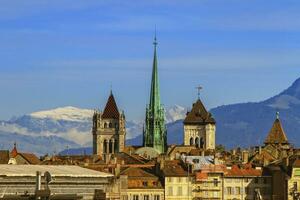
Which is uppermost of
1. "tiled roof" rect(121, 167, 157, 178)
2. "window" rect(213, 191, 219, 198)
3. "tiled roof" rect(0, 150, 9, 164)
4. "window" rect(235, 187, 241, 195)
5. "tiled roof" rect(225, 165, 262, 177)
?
"tiled roof" rect(0, 150, 9, 164)

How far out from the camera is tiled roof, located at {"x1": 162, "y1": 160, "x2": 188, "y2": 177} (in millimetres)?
141250

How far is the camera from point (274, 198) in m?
145

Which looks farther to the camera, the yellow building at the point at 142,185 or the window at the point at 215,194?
the window at the point at 215,194

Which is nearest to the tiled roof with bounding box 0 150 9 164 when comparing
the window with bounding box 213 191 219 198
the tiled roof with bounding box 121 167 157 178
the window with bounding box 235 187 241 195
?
the tiled roof with bounding box 121 167 157 178

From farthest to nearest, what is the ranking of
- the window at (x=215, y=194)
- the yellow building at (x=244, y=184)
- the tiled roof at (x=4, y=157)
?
the tiled roof at (x=4, y=157), the yellow building at (x=244, y=184), the window at (x=215, y=194)

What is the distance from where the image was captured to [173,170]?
467 ft

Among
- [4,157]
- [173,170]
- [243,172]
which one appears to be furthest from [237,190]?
[4,157]

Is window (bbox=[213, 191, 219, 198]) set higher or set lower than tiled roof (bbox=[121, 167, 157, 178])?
lower

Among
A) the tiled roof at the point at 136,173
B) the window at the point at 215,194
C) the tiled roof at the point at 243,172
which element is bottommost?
the window at the point at 215,194

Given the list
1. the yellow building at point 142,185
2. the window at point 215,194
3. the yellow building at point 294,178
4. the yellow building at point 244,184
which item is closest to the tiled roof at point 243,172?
the yellow building at point 244,184

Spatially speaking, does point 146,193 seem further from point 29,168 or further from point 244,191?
point 29,168

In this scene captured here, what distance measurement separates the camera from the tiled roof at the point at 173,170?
141250 mm

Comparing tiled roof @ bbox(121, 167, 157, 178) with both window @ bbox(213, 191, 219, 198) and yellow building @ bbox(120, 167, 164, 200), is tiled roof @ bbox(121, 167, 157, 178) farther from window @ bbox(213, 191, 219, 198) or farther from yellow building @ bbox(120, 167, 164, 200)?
window @ bbox(213, 191, 219, 198)

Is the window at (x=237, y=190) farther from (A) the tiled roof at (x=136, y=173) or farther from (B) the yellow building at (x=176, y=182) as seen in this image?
(A) the tiled roof at (x=136, y=173)
